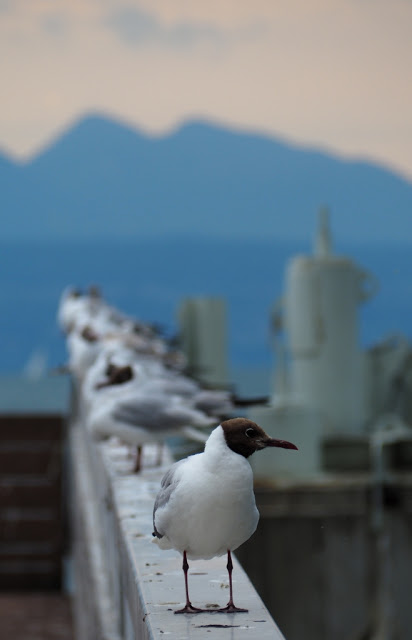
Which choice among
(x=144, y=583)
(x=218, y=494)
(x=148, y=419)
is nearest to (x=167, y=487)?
(x=218, y=494)

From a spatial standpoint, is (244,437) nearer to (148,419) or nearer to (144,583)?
(144,583)

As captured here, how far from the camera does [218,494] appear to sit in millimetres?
3305

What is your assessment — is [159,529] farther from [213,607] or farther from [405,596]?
[405,596]

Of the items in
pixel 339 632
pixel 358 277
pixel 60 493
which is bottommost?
pixel 339 632

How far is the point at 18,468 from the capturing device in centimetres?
1453

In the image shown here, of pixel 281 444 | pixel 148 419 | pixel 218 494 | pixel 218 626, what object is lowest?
pixel 218 626

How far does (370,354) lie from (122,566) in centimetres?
1642

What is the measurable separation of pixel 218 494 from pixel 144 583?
28.5 inches

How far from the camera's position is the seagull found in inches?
130

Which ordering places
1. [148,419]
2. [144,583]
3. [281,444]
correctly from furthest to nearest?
[148,419]
[144,583]
[281,444]

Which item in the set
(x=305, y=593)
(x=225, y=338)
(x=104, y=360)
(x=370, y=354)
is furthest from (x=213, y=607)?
(x=370, y=354)

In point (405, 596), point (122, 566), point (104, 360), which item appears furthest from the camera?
point (405, 596)


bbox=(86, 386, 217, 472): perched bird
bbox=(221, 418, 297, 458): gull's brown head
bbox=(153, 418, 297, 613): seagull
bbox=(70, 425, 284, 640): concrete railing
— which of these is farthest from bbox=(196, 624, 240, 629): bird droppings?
bbox=(86, 386, 217, 472): perched bird

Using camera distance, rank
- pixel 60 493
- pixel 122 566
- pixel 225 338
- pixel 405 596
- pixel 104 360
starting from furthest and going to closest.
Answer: pixel 225 338
pixel 405 596
pixel 60 493
pixel 104 360
pixel 122 566
